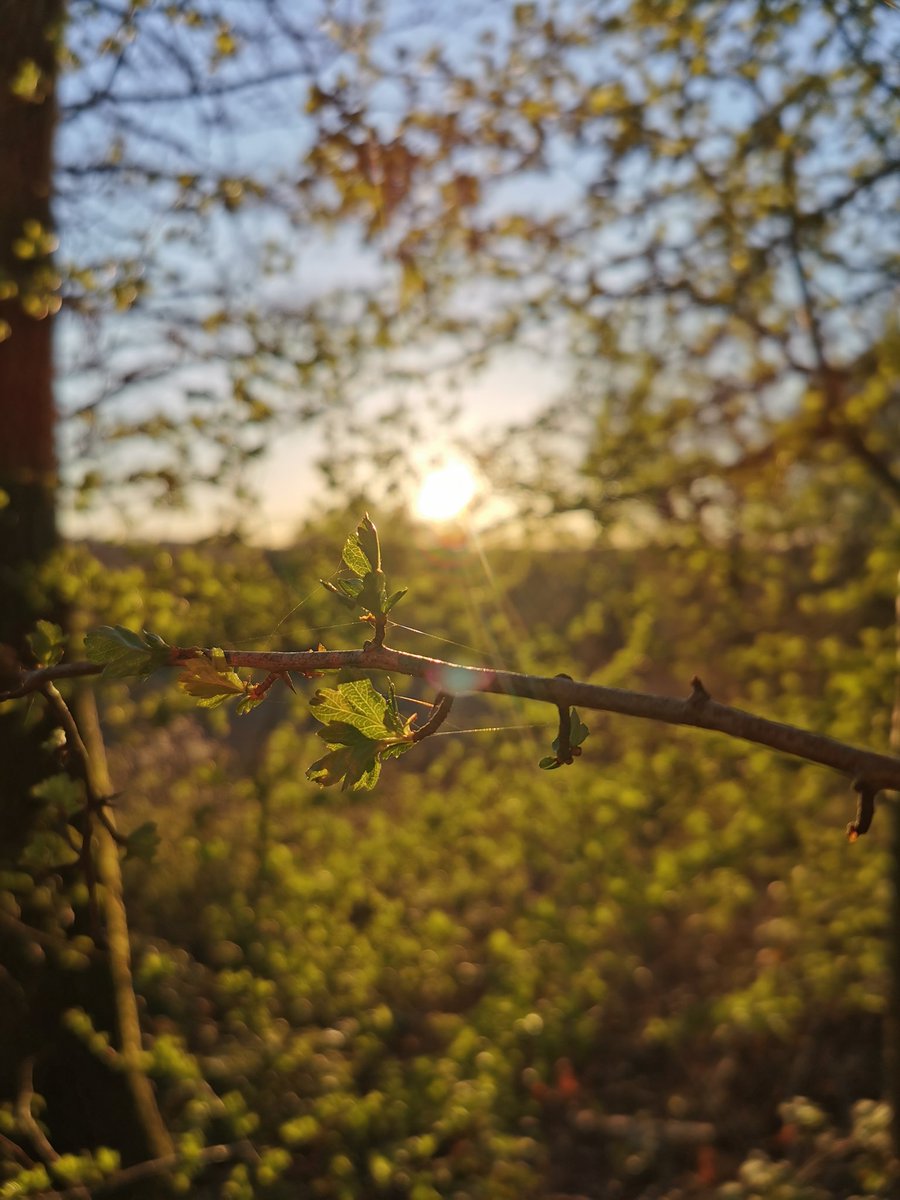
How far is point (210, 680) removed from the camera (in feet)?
4.20

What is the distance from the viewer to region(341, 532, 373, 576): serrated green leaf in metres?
1.26

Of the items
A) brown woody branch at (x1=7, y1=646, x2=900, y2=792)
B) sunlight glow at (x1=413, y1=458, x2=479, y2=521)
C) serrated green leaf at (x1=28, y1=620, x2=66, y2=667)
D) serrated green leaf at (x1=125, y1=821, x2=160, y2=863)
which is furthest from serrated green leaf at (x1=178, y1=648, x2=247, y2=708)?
sunlight glow at (x1=413, y1=458, x2=479, y2=521)

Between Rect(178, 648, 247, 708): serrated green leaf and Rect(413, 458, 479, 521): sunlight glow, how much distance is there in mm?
2995

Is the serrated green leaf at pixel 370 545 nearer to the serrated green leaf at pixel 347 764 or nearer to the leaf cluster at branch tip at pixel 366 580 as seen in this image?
the leaf cluster at branch tip at pixel 366 580

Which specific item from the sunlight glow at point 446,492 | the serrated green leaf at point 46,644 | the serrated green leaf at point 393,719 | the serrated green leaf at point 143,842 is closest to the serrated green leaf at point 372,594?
the serrated green leaf at point 393,719

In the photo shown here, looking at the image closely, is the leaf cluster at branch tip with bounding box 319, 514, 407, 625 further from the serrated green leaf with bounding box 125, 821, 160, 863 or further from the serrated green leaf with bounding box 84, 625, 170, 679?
the serrated green leaf with bounding box 125, 821, 160, 863

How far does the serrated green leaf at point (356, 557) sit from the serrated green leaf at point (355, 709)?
0.14 m

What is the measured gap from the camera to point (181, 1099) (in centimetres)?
439

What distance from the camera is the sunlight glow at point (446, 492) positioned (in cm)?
432

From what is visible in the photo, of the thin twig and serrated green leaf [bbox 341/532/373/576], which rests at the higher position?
serrated green leaf [bbox 341/532/373/576]

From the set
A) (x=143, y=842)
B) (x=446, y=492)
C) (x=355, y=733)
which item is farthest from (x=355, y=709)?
(x=446, y=492)

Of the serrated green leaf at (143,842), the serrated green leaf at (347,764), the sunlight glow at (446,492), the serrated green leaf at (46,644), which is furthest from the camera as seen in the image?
the sunlight glow at (446,492)

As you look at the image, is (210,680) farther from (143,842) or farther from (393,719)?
(143,842)

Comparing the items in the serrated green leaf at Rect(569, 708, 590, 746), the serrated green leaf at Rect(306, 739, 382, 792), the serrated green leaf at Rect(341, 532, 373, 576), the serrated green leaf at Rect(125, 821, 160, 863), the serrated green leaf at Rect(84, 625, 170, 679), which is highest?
the serrated green leaf at Rect(341, 532, 373, 576)
